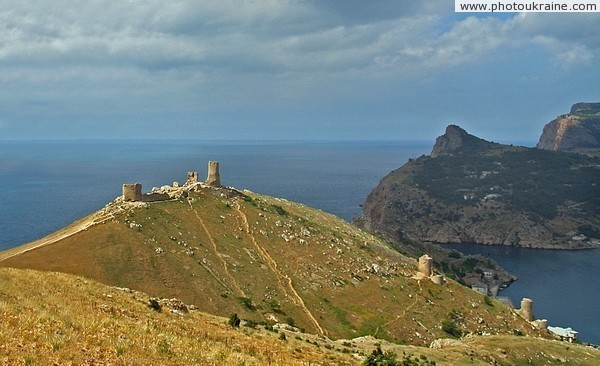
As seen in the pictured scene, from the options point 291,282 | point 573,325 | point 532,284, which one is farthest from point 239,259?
point 532,284

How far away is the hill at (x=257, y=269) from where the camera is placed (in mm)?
46875

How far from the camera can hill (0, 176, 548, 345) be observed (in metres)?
46.9

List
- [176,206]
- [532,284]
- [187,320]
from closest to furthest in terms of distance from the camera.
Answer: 1. [187,320]
2. [176,206]
3. [532,284]

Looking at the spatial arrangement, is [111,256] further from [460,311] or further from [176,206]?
[460,311]

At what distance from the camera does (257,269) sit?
56750 millimetres

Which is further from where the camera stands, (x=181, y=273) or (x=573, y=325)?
(x=573, y=325)

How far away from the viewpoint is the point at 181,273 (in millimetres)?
49438

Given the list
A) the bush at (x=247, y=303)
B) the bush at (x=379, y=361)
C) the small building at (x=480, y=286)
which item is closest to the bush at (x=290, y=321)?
the bush at (x=247, y=303)

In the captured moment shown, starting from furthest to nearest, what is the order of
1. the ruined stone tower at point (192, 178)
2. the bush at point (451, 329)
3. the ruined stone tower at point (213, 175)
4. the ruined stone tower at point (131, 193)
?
1. the ruined stone tower at point (192, 178)
2. the ruined stone tower at point (213, 175)
3. the ruined stone tower at point (131, 193)
4. the bush at point (451, 329)

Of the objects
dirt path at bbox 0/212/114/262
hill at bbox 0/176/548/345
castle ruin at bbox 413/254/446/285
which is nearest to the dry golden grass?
hill at bbox 0/176/548/345

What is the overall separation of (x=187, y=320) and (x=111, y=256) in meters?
20.6

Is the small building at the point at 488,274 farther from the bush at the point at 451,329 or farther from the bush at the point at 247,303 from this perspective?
the bush at the point at 247,303

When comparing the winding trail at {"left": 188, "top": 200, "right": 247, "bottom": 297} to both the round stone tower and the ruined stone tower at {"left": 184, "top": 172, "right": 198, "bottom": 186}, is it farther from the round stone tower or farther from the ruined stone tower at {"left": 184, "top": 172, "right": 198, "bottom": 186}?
the round stone tower

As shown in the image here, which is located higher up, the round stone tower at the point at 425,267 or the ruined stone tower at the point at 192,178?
the ruined stone tower at the point at 192,178
